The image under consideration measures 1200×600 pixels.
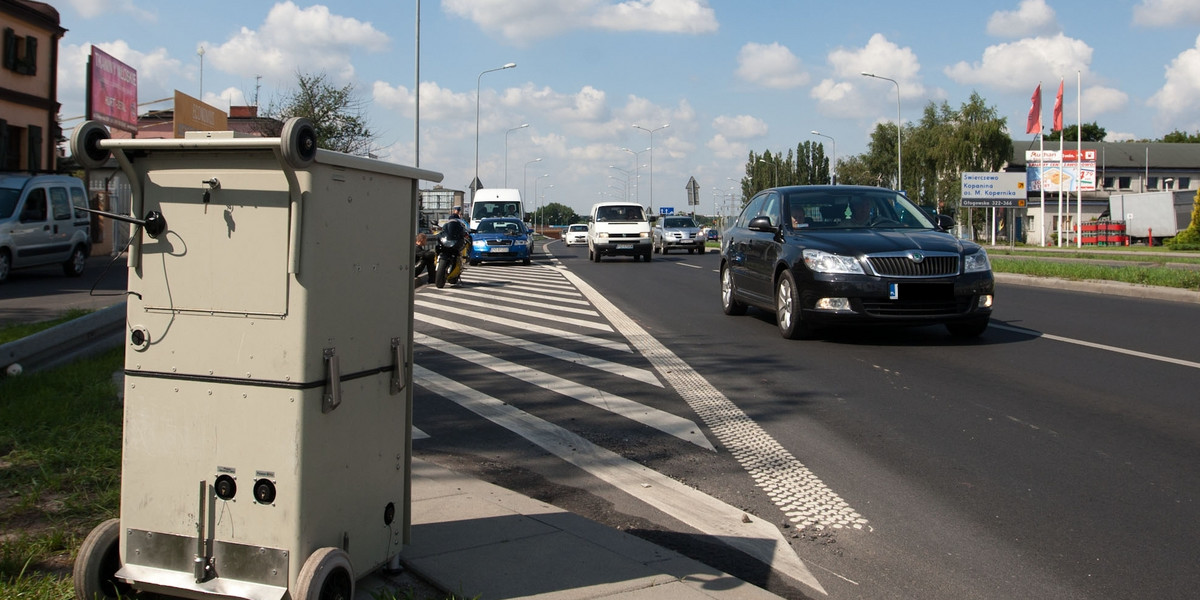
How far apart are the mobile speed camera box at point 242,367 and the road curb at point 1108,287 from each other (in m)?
14.9

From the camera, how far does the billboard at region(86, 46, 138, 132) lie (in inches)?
1359

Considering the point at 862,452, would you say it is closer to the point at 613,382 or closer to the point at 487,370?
the point at 613,382

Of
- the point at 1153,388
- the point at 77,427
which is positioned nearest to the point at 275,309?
the point at 77,427

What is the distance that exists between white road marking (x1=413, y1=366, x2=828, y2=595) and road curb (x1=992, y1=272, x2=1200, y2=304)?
1229 centimetres

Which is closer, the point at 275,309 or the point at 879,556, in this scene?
the point at 275,309

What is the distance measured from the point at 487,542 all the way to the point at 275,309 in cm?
143

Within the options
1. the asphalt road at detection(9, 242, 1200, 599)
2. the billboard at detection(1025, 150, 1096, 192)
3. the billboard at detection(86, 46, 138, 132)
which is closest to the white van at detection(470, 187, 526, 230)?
the billboard at detection(86, 46, 138, 132)

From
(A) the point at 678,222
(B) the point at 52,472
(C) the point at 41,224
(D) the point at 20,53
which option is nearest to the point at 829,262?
(B) the point at 52,472

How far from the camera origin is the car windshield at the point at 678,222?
43.1 m

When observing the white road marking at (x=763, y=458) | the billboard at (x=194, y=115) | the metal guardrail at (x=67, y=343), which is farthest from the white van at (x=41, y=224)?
the white road marking at (x=763, y=458)

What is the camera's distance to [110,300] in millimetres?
14641

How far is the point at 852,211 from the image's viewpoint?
36.4ft

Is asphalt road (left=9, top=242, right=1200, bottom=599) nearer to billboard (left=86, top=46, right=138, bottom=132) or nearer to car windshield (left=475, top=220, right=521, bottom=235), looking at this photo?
car windshield (left=475, top=220, right=521, bottom=235)

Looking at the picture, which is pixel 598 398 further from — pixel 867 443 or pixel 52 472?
pixel 52 472
